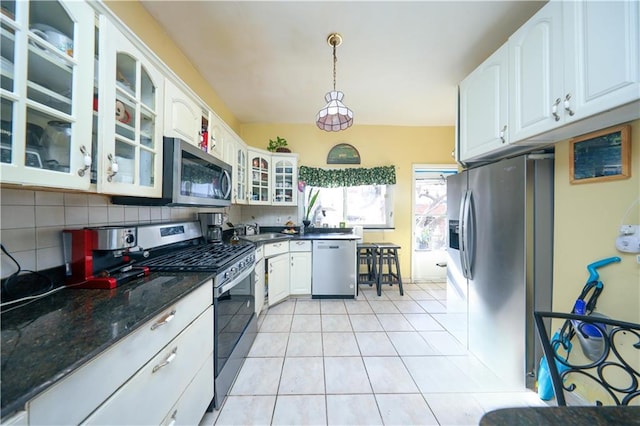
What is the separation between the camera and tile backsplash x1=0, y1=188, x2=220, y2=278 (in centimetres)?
92

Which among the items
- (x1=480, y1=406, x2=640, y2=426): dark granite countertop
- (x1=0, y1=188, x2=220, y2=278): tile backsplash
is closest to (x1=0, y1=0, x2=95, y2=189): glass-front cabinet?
(x1=0, y1=188, x2=220, y2=278): tile backsplash

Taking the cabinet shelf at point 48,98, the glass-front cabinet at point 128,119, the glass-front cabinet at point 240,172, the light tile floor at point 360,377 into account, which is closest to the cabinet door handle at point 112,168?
the glass-front cabinet at point 128,119

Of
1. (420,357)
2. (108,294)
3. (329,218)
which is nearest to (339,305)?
(420,357)

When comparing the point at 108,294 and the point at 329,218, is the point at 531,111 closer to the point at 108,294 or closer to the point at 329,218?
the point at 108,294

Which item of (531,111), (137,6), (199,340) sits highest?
(137,6)

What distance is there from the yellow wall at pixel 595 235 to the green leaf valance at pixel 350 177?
2.25 meters

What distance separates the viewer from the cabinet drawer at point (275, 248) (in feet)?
8.78

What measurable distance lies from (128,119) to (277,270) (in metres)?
2.12

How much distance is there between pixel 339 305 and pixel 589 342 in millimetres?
2170

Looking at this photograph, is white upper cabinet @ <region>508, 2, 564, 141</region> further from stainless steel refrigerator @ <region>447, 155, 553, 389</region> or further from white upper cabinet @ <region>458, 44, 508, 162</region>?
stainless steel refrigerator @ <region>447, 155, 553, 389</region>

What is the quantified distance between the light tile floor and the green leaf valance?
1.97 meters

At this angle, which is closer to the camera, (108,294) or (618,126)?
(108,294)

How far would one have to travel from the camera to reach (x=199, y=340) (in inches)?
47.5

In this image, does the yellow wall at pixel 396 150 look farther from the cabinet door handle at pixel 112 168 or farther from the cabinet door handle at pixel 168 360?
the cabinet door handle at pixel 168 360
